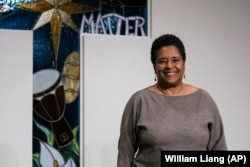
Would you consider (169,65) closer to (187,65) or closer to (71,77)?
(71,77)

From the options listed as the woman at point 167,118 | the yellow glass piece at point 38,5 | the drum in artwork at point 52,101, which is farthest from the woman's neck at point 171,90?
the yellow glass piece at point 38,5

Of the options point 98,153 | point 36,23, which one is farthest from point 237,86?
point 36,23

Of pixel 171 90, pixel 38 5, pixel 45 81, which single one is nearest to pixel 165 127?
pixel 171 90

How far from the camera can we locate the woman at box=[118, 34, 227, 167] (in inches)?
58.0

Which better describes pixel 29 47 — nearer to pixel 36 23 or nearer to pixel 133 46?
pixel 36 23

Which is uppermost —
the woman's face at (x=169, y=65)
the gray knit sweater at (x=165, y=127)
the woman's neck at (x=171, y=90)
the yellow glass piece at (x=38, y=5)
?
the yellow glass piece at (x=38, y=5)

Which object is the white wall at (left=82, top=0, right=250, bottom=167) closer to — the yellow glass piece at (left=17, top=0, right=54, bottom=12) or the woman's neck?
the yellow glass piece at (left=17, top=0, right=54, bottom=12)

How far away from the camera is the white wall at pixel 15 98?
2.17 metres

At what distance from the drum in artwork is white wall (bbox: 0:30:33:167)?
0.05m

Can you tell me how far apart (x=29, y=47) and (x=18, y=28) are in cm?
14

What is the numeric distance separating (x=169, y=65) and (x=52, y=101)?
1027mm

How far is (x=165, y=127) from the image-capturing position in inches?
58.1

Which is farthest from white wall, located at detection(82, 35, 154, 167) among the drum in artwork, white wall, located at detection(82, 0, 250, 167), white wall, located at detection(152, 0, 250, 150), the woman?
the woman

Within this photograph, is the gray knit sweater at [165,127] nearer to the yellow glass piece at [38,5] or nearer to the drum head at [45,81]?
the drum head at [45,81]
